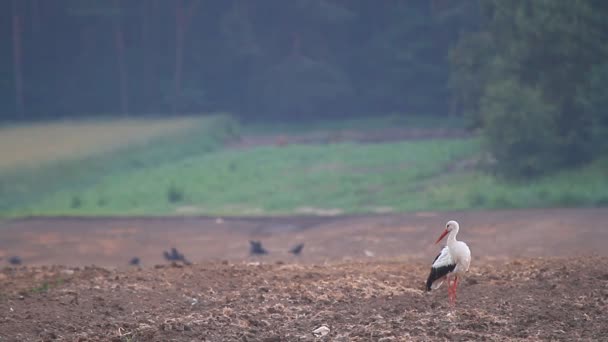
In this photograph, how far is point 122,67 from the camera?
47.5 metres

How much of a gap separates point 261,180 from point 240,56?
20339 millimetres

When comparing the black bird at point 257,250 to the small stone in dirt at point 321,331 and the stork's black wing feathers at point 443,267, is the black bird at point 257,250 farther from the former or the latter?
the small stone in dirt at point 321,331

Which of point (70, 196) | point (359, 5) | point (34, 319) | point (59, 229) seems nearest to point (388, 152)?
point (70, 196)

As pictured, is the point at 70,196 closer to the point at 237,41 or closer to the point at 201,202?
the point at 201,202

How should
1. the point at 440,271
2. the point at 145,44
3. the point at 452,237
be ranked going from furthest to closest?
the point at 145,44
the point at 452,237
the point at 440,271

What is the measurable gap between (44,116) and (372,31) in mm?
19057

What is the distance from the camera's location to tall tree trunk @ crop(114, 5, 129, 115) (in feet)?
154

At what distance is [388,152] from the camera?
33.1 metres

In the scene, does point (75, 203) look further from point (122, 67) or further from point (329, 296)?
point (122, 67)

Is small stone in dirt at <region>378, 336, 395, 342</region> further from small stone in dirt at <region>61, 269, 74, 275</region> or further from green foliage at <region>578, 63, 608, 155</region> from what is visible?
green foliage at <region>578, 63, 608, 155</region>

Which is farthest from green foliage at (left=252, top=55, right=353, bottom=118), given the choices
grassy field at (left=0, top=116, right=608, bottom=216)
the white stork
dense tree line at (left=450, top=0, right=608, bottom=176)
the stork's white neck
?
the white stork

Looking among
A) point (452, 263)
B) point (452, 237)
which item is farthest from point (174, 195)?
point (452, 263)

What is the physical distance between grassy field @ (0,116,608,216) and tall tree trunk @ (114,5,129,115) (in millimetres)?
8815

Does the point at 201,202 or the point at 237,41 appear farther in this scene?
the point at 237,41
